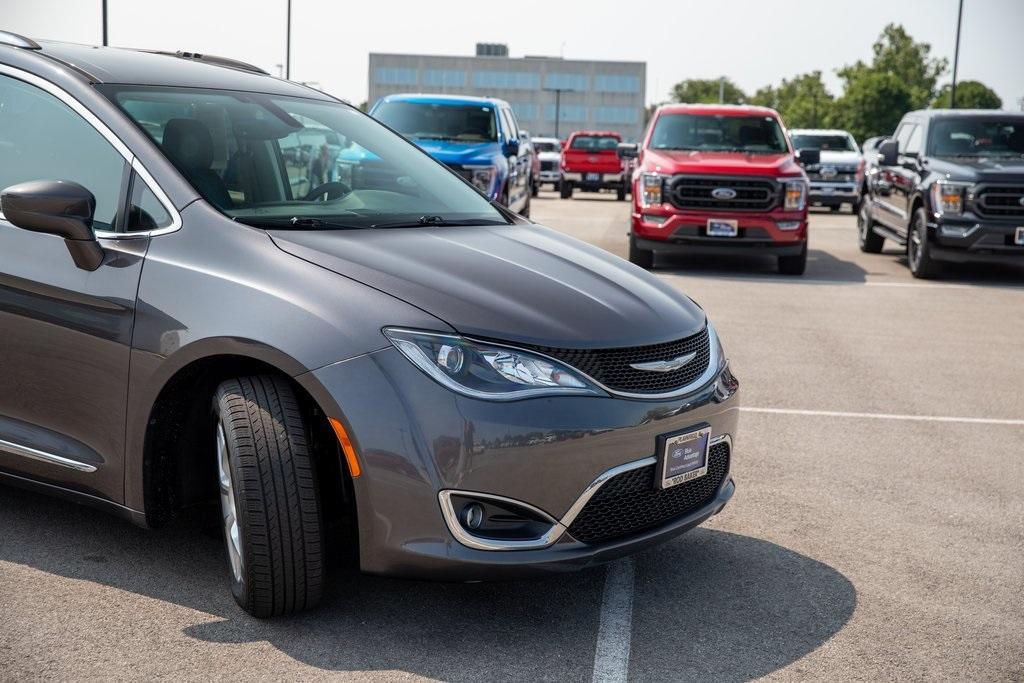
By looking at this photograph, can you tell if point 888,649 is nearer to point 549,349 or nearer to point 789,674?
point 789,674

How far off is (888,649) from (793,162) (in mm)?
11254

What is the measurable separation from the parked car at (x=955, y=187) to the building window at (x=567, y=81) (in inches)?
4966

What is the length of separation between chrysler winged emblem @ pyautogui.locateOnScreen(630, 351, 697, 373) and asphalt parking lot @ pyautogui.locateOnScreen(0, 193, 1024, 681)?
77 cm

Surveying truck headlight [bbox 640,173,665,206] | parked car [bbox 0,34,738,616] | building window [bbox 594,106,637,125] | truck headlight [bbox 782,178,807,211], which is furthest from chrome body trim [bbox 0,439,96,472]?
building window [bbox 594,106,637,125]

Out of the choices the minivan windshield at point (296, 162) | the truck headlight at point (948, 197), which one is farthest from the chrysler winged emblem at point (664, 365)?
the truck headlight at point (948, 197)

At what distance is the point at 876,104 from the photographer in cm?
8275

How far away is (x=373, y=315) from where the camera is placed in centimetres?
351

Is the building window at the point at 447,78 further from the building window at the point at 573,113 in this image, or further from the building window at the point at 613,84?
the building window at the point at 613,84

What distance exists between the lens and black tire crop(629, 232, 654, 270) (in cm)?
1440

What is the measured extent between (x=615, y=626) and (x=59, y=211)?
6.95 feet

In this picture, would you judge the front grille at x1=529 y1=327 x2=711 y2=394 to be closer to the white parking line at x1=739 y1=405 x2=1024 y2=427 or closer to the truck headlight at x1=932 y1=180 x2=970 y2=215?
the white parking line at x1=739 y1=405 x2=1024 y2=427

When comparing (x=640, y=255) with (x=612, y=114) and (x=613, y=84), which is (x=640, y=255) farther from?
(x=613, y=84)

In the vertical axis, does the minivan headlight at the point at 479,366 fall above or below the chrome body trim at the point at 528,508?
above

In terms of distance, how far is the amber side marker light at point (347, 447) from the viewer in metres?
3.46
